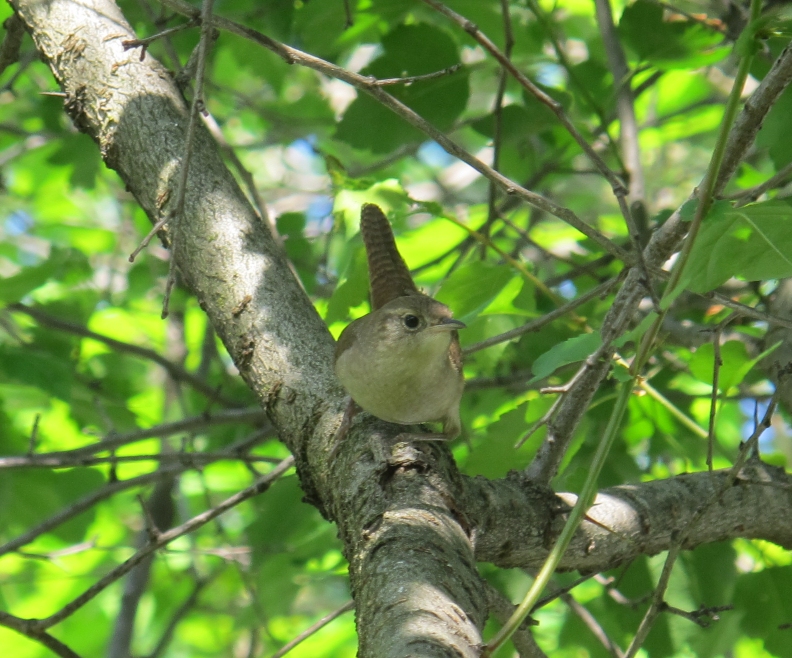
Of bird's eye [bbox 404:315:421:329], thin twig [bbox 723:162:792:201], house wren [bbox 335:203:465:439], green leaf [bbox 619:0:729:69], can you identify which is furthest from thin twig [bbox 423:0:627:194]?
green leaf [bbox 619:0:729:69]

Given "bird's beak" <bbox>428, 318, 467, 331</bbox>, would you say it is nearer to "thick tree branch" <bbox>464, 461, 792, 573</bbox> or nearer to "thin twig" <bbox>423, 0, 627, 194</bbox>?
"thick tree branch" <bbox>464, 461, 792, 573</bbox>

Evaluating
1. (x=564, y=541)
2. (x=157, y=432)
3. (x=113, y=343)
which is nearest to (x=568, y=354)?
(x=564, y=541)

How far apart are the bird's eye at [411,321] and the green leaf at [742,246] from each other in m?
1.33

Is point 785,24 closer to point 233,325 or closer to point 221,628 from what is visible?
point 233,325

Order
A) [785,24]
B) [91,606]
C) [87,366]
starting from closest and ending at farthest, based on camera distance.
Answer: [785,24] → [87,366] → [91,606]

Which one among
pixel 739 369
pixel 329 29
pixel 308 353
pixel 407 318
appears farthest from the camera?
pixel 329 29

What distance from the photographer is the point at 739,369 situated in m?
2.04

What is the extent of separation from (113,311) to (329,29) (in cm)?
215

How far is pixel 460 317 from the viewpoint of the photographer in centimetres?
262

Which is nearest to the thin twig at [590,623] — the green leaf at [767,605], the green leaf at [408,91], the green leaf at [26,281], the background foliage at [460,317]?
the background foliage at [460,317]

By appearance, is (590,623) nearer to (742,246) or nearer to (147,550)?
(147,550)

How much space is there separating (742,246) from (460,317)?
129cm

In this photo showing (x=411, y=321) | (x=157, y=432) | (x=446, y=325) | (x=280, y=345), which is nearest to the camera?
(x=280, y=345)

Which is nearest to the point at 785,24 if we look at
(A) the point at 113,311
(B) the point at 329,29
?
(B) the point at 329,29
